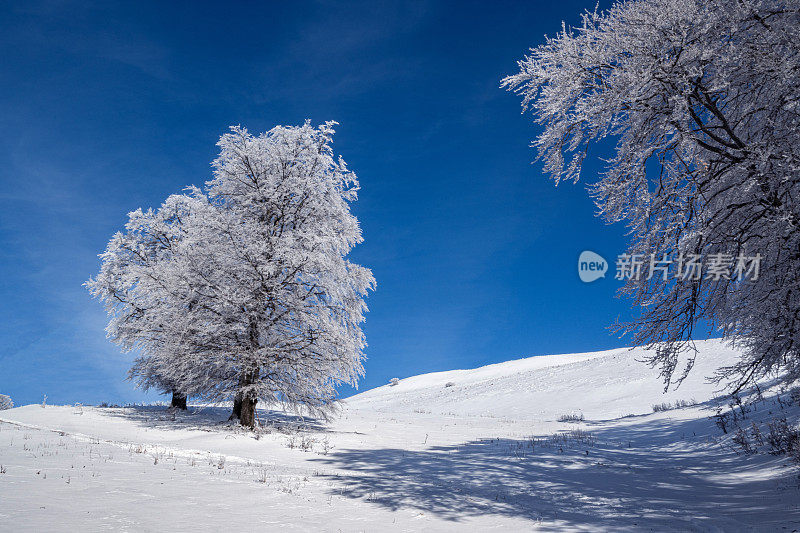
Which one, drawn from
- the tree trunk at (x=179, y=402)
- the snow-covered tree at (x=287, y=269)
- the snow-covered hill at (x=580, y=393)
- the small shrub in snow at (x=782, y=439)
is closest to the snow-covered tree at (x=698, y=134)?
the small shrub in snow at (x=782, y=439)

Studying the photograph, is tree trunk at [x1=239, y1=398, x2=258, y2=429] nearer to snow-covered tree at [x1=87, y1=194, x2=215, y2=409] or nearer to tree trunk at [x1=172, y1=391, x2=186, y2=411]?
snow-covered tree at [x1=87, y1=194, x2=215, y2=409]

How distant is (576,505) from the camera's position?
643 cm

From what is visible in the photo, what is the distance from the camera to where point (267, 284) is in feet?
43.1

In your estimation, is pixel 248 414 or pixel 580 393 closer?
pixel 248 414

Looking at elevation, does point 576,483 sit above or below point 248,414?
below

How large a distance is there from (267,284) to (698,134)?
35.4 ft

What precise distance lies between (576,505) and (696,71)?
20.7 ft

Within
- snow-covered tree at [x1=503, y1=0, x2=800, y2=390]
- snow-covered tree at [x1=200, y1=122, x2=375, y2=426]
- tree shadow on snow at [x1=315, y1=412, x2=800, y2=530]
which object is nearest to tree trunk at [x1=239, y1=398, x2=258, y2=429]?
snow-covered tree at [x1=200, y1=122, x2=375, y2=426]

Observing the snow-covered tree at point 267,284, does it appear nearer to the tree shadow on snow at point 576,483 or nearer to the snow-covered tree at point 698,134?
the tree shadow on snow at point 576,483

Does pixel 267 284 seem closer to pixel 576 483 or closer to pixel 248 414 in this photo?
pixel 248 414

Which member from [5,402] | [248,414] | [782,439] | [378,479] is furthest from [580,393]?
[5,402]

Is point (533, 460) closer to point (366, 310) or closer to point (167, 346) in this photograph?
point (366, 310)

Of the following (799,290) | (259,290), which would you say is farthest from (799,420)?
(259,290)

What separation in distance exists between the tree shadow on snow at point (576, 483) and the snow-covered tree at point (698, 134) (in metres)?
2.15
